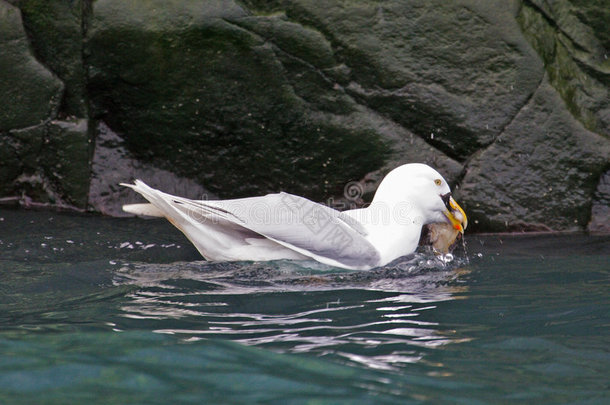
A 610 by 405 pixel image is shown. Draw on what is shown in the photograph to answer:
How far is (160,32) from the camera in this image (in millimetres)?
5855

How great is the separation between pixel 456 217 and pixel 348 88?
4.16 feet

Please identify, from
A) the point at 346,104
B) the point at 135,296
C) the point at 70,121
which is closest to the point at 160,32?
the point at 70,121

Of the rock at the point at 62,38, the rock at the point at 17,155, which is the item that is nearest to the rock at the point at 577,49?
the rock at the point at 62,38

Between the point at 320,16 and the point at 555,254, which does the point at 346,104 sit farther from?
the point at 555,254

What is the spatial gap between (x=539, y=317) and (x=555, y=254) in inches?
56.6

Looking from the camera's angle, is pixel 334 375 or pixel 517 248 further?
pixel 517 248

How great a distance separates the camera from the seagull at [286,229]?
4812 millimetres

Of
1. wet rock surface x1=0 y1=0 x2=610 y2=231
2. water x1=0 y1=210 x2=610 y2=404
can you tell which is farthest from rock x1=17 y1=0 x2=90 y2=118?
water x1=0 y1=210 x2=610 y2=404

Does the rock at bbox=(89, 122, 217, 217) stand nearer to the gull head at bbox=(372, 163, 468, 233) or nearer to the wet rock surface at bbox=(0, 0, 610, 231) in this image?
the wet rock surface at bbox=(0, 0, 610, 231)

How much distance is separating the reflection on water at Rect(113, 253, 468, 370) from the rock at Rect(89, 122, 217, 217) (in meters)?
1.46

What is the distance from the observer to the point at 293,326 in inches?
150

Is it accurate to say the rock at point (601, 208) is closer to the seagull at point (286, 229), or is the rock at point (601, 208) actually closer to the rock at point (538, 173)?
the rock at point (538, 173)

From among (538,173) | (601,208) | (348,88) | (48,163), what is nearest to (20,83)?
(48,163)

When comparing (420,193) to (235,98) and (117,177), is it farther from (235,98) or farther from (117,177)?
(117,177)
